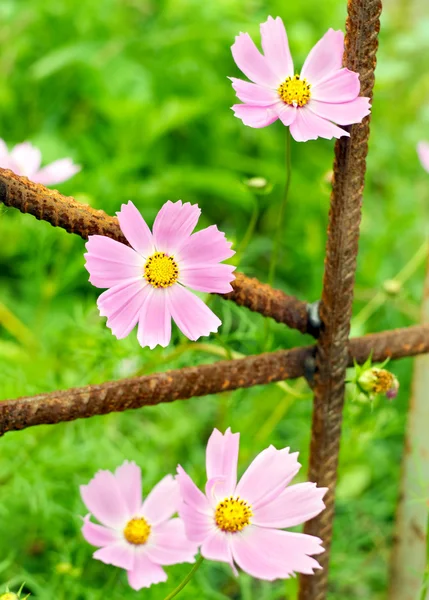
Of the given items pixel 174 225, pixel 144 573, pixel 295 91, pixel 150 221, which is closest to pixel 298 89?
pixel 295 91

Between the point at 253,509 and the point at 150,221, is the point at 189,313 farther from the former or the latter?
the point at 150,221

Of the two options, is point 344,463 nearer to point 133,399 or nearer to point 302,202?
point 133,399

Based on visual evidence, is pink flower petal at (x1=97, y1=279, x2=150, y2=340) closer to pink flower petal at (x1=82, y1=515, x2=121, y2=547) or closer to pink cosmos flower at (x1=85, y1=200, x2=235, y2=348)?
pink cosmos flower at (x1=85, y1=200, x2=235, y2=348)

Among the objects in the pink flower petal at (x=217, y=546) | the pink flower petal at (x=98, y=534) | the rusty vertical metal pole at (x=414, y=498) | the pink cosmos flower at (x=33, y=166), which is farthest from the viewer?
the rusty vertical metal pole at (x=414, y=498)

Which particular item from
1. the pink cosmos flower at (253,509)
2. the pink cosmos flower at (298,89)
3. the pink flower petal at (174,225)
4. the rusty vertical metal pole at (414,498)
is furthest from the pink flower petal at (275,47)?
the rusty vertical metal pole at (414,498)

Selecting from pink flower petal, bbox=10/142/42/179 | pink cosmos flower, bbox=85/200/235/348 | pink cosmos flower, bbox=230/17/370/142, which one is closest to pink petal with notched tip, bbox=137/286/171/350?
pink cosmos flower, bbox=85/200/235/348

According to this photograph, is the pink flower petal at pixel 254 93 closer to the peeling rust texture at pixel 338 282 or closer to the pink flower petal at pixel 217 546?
the peeling rust texture at pixel 338 282

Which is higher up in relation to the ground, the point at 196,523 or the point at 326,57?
the point at 326,57

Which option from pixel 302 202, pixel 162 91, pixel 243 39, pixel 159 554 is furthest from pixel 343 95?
pixel 162 91
